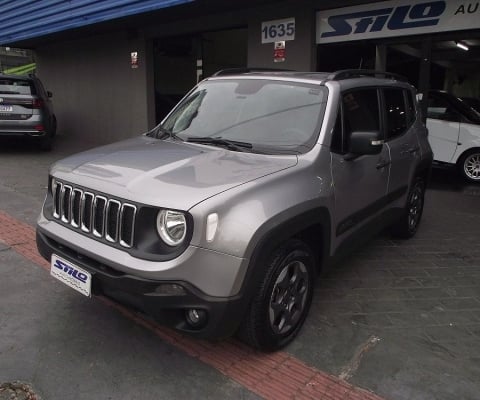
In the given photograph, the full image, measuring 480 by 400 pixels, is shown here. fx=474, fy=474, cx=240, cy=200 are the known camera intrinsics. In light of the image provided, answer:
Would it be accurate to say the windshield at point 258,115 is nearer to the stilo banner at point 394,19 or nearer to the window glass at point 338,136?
the window glass at point 338,136

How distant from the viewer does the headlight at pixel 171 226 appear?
252cm

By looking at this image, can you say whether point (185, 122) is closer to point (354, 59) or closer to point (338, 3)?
point (338, 3)

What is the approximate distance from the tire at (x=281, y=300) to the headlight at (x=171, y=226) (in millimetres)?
558

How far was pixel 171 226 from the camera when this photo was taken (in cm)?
256

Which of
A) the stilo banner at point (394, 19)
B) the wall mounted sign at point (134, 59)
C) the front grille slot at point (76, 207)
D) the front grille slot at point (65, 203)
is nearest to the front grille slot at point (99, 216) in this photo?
the front grille slot at point (76, 207)

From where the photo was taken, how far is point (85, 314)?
345cm

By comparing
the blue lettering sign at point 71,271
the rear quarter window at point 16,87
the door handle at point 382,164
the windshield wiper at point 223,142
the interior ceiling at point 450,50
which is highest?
the interior ceiling at point 450,50

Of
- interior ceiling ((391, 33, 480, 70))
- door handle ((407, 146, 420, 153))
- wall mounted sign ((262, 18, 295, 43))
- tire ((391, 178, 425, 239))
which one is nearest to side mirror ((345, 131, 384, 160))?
door handle ((407, 146, 420, 153))

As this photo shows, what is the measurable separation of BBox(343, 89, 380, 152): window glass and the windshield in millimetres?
264

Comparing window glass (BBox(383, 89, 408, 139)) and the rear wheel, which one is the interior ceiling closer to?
window glass (BBox(383, 89, 408, 139))

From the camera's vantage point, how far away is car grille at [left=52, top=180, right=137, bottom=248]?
2.66 m

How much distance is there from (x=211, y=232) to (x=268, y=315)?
0.72 m

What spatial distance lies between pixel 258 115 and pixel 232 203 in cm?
128

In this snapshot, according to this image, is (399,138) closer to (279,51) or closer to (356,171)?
(356,171)
